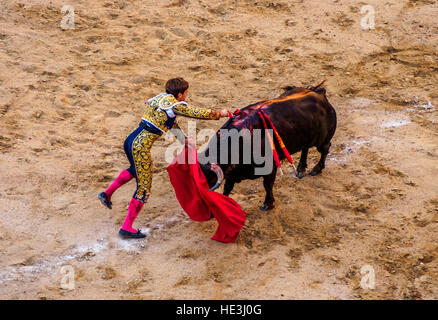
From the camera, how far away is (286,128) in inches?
234

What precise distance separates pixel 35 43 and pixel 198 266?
5.54m

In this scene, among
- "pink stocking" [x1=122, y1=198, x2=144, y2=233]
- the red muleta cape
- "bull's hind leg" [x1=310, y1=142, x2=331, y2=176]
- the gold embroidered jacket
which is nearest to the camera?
the gold embroidered jacket

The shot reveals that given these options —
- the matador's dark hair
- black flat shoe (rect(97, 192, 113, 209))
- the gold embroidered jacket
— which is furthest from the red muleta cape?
black flat shoe (rect(97, 192, 113, 209))

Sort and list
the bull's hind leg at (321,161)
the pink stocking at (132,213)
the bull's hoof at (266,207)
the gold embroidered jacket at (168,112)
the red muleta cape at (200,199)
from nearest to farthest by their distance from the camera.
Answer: the gold embroidered jacket at (168,112)
the red muleta cape at (200,199)
the pink stocking at (132,213)
the bull's hoof at (266,207)
the bull's hind leg at (321,161)

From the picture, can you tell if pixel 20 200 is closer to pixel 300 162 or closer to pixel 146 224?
pixel 146 224

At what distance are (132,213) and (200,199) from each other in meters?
0.71

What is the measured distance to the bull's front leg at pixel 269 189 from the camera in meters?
5.91

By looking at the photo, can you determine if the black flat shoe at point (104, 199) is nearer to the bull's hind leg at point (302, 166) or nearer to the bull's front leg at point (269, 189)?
the bull's front leg at point (269, 189)

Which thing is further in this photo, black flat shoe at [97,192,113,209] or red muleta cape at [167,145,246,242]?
black flat shoe at [97,192,113,209]

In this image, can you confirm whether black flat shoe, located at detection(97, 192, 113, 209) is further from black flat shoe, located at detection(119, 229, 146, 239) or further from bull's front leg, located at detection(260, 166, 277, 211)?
bull's front leg, located at detection(260, 166, 277, 211)

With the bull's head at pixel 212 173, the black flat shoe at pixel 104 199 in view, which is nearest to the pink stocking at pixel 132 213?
the black flat shoe at pixel 104 199

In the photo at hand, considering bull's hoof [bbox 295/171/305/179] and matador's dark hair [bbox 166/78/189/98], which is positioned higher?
matador's dark hair [bbox 166/78/189/98]

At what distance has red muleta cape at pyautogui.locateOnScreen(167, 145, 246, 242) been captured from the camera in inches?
209

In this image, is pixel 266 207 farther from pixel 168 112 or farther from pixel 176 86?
pixel 176 86
